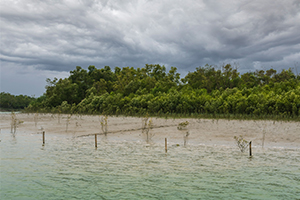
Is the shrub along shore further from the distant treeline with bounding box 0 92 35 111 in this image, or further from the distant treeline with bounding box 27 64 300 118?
the distant treeline with bounding box 0 92 35 111

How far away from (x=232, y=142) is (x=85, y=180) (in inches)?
443

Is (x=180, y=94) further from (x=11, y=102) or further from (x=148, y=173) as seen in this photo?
(x=11, y=102)

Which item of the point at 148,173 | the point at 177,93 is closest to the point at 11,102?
the point at 177,93

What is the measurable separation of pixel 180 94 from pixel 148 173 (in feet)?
109

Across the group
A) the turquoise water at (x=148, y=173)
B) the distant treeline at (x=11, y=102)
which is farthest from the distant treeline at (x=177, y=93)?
the distant treeline at (x=11, y=102)

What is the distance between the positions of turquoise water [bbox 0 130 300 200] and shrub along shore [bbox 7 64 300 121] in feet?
54.4

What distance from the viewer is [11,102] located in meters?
116

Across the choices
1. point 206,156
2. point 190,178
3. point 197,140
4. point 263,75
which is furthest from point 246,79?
point 190,178

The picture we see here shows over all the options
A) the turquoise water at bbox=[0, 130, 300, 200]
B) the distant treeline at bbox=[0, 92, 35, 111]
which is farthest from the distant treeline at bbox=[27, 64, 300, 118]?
the distant treeline at bbox=[0, 92, 35, 111]

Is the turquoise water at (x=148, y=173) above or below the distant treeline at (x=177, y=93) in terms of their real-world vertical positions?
below

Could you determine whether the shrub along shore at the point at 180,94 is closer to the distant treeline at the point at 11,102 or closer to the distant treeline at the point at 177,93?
the distant treeline at the point at 177,93

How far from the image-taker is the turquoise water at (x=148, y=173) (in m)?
9.71

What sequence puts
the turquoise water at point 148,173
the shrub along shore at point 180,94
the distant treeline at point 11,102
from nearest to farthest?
1. the turquoise water at point 148,173
2. the shrub along shore at point 180,94
3. the distant treeline at point 11,102

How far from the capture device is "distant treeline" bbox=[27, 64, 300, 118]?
114 ft
